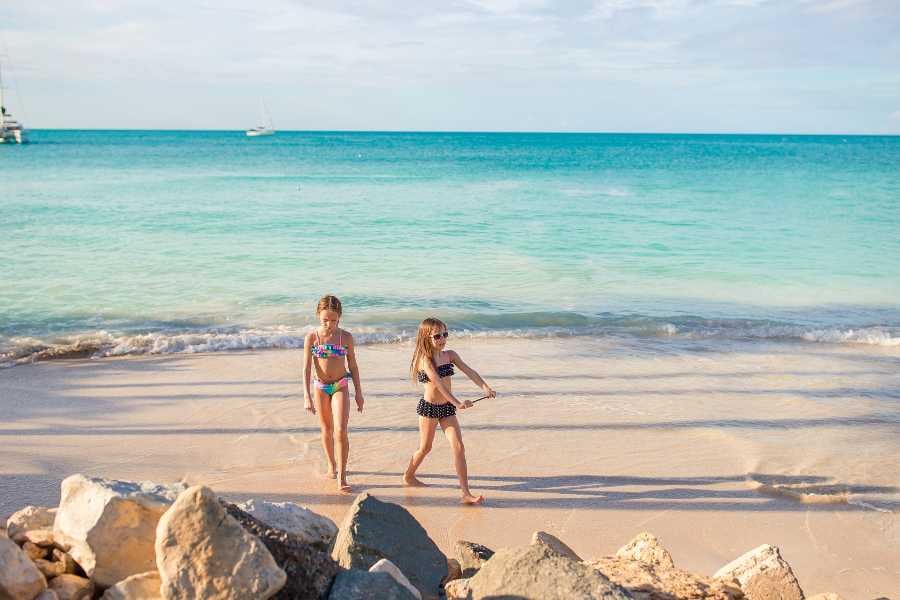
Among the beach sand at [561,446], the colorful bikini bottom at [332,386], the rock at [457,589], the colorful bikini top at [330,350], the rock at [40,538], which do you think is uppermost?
the colorful bikini top at [330,350]

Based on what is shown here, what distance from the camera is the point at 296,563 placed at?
357cm

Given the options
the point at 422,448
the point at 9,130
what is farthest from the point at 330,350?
the point at 9,130

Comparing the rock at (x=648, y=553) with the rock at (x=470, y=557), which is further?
the rock at (x=470, y=557)

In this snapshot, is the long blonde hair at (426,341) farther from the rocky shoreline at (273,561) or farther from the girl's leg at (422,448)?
the rocky shoreline at (273,561)

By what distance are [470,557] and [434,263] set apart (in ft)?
43.6

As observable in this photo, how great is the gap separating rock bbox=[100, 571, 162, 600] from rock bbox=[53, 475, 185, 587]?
0.22 m

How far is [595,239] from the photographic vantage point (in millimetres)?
21906

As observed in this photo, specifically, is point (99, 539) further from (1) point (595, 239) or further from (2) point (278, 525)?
(1) point (595, 239)

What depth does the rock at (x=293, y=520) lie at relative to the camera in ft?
13.7

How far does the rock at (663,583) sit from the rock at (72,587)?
7.95ft

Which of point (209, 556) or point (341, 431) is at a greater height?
point (209, 556)

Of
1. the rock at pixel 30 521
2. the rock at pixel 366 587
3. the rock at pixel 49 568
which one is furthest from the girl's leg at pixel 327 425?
the rock at pixel 366 587

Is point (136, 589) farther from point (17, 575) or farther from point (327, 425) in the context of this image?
point (327, 425)

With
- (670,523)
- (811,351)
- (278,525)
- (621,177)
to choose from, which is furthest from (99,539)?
(621,177)
